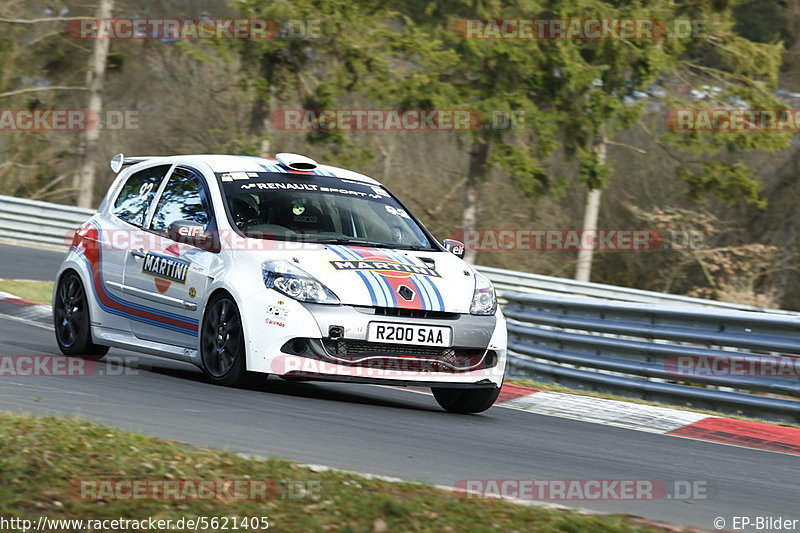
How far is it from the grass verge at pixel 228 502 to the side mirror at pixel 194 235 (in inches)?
116

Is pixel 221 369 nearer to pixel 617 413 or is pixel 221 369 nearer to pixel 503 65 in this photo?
pixel 617 413

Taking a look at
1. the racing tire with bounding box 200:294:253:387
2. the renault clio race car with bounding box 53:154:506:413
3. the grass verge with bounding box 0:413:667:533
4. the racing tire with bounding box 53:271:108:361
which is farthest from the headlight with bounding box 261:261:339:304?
the racing tire with bounding box 53:271:108:361

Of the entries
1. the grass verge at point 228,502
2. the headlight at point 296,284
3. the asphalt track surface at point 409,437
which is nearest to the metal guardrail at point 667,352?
the asphalt track surface at point 409,437

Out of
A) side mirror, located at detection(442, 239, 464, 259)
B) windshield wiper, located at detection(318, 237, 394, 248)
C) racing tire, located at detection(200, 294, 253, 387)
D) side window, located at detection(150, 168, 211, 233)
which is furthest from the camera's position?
side mirror, located at detection(442, 239, 464, 259)

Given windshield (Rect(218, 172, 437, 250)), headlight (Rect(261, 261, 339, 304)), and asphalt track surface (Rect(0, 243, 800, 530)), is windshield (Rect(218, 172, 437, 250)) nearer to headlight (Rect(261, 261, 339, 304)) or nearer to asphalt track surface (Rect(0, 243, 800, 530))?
headlight (Rect(261, 261, 339, 304))

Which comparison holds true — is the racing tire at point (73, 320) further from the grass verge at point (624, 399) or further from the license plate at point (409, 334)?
the grass verge at point (624, 399)

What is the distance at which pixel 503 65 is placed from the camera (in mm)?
27719

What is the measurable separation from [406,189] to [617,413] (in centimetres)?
2374

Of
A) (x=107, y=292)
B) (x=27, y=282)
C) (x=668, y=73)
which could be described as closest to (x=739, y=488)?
(x=107, y=292)

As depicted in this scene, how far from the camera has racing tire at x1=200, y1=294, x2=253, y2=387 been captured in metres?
8.26

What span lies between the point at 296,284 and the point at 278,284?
13 cm

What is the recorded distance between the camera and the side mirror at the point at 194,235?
28.8ft

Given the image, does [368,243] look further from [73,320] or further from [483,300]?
[73,320]

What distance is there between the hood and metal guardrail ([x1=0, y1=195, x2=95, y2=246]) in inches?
659
